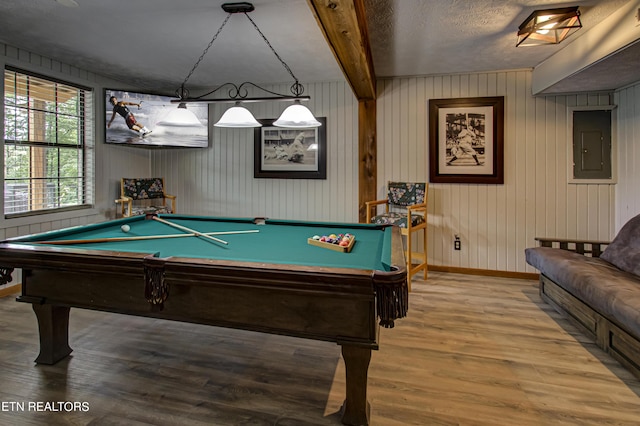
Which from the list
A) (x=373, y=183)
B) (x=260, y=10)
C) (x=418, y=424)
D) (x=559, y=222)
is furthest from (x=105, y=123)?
(x=559, y=222)

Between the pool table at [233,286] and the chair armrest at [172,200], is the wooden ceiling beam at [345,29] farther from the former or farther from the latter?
the chair armrest at [172,200]

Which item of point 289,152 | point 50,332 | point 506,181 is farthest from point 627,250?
point 50,332

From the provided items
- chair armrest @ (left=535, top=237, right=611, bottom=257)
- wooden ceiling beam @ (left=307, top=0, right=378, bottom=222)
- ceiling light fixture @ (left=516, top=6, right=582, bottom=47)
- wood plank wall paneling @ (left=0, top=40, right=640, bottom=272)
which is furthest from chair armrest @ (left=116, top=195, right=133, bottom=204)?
chair armrest @ (left=535, top=237, right=611, bottom=257)

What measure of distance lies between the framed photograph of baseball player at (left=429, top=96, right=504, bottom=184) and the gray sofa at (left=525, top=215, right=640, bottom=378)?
1.15 metres

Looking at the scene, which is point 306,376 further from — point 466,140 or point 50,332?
point 466,140

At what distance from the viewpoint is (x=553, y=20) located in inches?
101

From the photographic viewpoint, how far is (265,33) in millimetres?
3115

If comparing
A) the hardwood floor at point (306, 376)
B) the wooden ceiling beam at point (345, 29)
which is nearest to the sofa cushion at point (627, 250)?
the hardwood floor at point (306, 376)

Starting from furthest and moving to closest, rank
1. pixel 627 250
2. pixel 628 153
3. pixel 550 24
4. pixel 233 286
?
1. pixel 628 153
2. pixel 627 250
3. pixel 550 24
4. pixel 233 286

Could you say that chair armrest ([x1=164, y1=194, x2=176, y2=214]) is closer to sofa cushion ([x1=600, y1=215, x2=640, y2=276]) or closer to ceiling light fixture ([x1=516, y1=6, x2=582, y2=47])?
ceiling light fixture ([x1=516, y1=6, x2=582, y2=47])

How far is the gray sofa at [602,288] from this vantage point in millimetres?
2166

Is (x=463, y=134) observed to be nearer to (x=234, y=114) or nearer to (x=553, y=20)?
(x=553, y=20)

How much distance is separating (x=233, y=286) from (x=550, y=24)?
2.85 metres

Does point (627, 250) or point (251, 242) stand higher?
point (251, 242)
